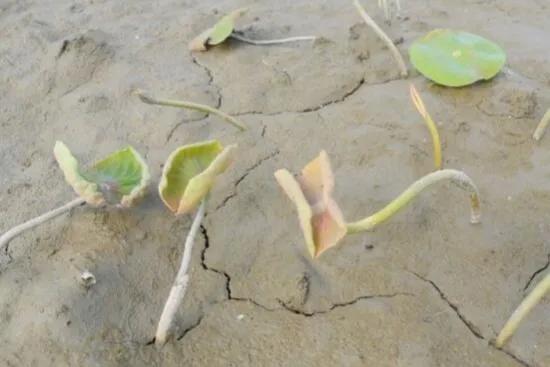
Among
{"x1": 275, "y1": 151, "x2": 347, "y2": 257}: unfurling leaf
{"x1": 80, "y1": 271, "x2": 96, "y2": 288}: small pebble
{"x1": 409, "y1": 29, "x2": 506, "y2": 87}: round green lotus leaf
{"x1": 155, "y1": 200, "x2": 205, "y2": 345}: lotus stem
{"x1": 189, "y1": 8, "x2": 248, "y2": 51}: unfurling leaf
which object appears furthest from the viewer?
{"x1": 189, "y1": 8, "x2": 248, "y2": 51}: unfurling leaf

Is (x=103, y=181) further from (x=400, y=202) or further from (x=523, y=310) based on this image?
(x=523, y=310)

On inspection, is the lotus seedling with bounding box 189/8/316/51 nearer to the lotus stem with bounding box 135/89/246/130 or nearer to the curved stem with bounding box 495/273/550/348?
the lotus stem with bounding box 135/89/246/130

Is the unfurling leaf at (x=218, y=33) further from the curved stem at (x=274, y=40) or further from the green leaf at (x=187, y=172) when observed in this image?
the green leaf at (x=187, y=172)

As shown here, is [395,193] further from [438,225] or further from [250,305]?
[250,305]

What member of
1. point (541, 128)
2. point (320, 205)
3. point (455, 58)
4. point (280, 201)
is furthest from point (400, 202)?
point (455, 58)

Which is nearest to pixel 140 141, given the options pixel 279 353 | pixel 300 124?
pixel 300 124

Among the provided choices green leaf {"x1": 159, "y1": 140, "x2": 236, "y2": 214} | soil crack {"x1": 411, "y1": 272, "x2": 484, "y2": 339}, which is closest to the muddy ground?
soil crack {"x1": 411, "y1": 272, "x2": 484, "y2": 339}
